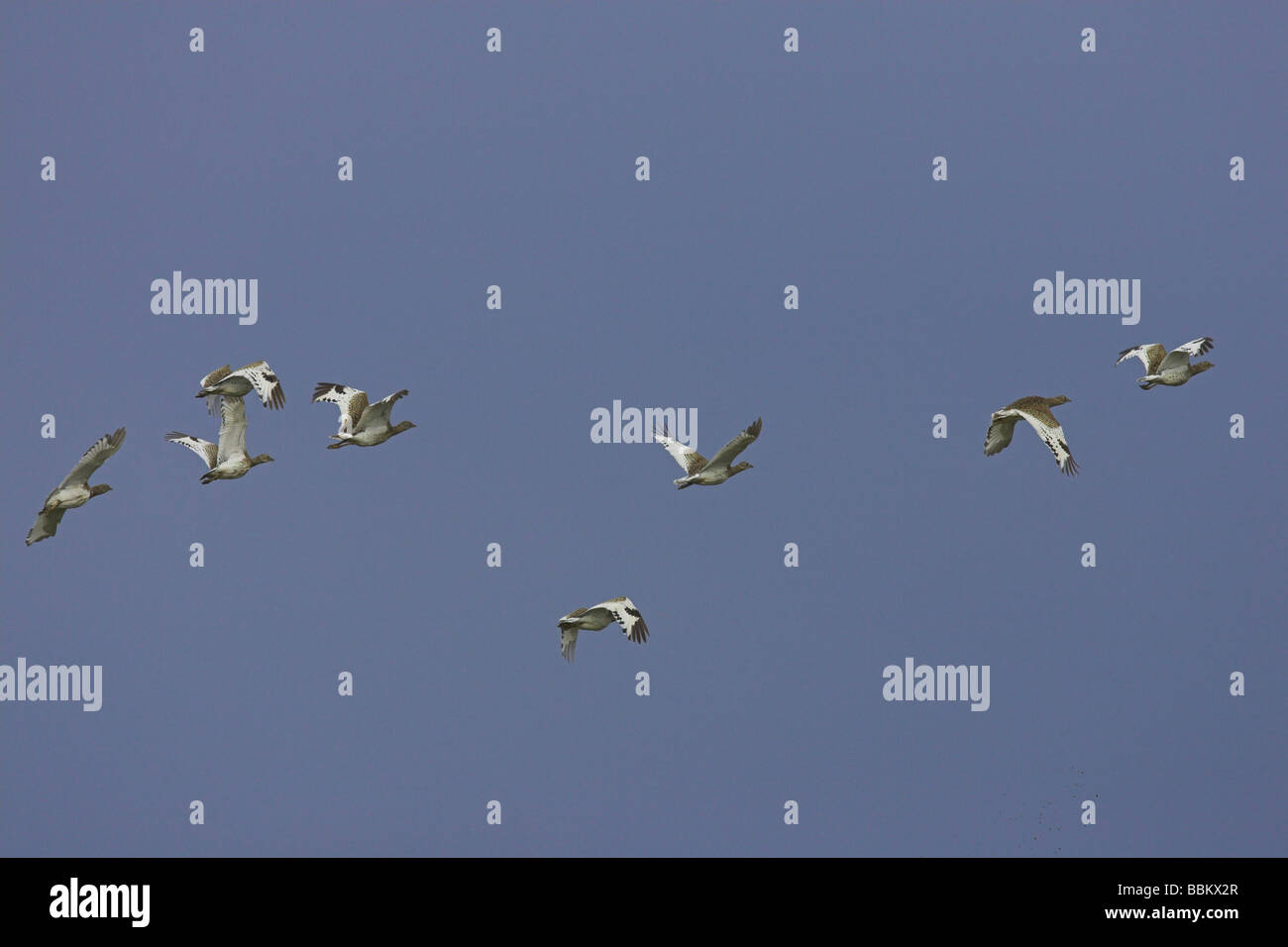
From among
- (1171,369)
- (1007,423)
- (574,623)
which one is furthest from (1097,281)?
(574,623)

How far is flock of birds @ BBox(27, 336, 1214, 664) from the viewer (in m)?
34.3

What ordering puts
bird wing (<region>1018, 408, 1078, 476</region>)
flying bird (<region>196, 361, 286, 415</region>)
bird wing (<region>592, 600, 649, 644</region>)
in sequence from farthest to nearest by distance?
bird wing (<region>592, 600, 649, 644</region>)
flying bird (<region>196, 361, 286, 415</region>)
bird wing (<region>1018, 408, 1078, 476</region>)

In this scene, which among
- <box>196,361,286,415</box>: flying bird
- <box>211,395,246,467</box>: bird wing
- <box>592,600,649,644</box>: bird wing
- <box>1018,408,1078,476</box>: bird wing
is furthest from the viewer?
<box>211,395,246,467</box>: bird wing

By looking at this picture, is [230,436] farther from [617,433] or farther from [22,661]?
[22,661]

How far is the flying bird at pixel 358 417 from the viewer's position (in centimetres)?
3600

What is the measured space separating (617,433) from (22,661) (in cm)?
1702

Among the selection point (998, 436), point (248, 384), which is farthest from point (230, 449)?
point (998, 436)

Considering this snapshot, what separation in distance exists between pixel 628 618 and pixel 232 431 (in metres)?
8.57

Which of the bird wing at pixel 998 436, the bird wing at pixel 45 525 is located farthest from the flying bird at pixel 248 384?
the bird wing at pixel 998 436

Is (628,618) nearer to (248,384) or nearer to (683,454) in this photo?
(683,454)

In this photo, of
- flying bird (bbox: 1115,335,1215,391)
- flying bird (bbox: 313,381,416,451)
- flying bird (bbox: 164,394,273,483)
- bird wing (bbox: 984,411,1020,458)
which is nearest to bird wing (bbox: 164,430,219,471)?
flying bird (bbox: 164,394,273,483)

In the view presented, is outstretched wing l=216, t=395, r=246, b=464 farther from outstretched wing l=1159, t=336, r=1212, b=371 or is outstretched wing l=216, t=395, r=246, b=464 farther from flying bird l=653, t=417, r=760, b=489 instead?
outstretched wing l=1159, t=336, r=1212, b=371

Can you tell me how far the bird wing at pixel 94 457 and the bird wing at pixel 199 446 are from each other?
92.1 inches

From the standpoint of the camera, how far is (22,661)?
48750 millimetres
